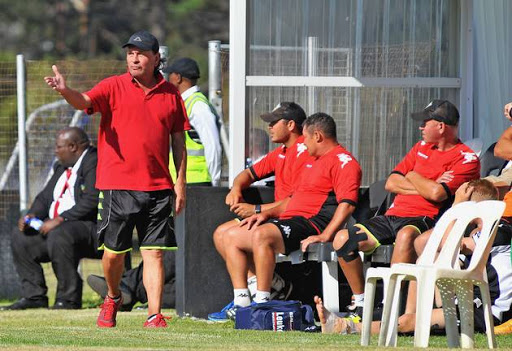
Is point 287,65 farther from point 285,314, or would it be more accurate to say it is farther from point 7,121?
point 7,121

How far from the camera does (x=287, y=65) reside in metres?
11.5

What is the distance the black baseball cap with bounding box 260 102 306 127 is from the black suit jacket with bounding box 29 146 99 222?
2547 millimetres

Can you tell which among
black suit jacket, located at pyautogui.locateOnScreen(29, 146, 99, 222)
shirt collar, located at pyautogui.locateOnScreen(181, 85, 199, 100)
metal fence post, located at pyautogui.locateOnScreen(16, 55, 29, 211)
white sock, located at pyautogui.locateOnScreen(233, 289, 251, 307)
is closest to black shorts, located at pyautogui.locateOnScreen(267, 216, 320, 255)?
white sock, located at pyautogui.locateOnScreen(233, 289, 251, 307)

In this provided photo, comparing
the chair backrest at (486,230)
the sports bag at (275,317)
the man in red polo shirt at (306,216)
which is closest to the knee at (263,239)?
the man in red polo shirt at (306,216)

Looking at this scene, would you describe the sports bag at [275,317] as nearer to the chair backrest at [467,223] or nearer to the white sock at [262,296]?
the white sock at [262,296]

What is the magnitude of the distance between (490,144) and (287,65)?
192 cm

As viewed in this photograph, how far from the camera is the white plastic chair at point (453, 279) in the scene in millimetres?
8031

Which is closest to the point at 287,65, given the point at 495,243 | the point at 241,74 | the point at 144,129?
the point at 241,74

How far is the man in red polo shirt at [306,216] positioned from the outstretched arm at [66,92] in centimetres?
174

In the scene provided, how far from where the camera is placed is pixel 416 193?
33.4 ft

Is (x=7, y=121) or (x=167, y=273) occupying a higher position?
(x=7, y=121)

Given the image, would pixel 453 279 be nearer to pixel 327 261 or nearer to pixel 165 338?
pixel 165 338

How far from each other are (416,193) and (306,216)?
3.07 feet

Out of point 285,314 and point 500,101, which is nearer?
point 285,314
